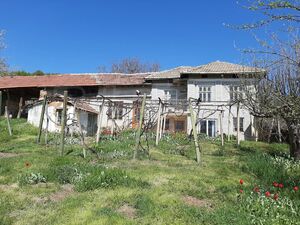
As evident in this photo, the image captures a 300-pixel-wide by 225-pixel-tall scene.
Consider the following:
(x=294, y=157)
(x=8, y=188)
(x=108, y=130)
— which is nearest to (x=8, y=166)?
(x=8, y=188)

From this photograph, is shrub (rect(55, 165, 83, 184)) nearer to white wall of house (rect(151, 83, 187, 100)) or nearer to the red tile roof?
white wall of house (rect(151, 83, 187, 100))

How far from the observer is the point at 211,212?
5.93m

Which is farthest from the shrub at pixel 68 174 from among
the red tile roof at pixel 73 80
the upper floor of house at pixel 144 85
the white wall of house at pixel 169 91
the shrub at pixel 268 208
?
the red tile roof at pixel 73 80

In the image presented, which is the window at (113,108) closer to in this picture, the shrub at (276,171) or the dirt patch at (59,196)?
the shrub at (276,171)

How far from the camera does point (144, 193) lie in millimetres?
6945

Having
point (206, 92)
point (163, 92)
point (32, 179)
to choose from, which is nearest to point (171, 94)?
point (163, 92)

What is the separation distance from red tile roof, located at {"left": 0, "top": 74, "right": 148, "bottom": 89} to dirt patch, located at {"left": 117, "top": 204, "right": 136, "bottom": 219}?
1020 inches

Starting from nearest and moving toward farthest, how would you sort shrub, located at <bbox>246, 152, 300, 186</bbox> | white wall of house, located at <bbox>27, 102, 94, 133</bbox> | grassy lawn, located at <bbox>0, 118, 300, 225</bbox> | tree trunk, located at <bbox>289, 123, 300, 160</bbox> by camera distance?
grassy lawn, located at <bbox>0, 118, 300, 225</bbox>
shrub, located at <bbox>246, 152, 300, 186</bbox>
tree trunk, located at <bbox>289, 123, 300, 160</bbox>
white wall of house, located at <bbox>27, 102, 94, 133</bbox>

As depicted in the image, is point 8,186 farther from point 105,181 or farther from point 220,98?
point 220,98

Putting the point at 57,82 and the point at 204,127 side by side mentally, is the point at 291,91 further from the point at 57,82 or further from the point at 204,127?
the point at 57,82

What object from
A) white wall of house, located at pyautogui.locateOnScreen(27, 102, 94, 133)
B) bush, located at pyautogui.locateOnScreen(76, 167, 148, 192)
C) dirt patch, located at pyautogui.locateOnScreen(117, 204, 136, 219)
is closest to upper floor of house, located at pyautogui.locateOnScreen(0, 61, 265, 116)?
white wall of house, located at pyautogui.locateOnScreen(27, 102, 94, 133)

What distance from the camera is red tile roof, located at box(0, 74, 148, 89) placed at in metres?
33.1

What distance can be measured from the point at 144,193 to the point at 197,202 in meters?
1.13

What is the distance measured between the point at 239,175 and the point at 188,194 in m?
2.77
